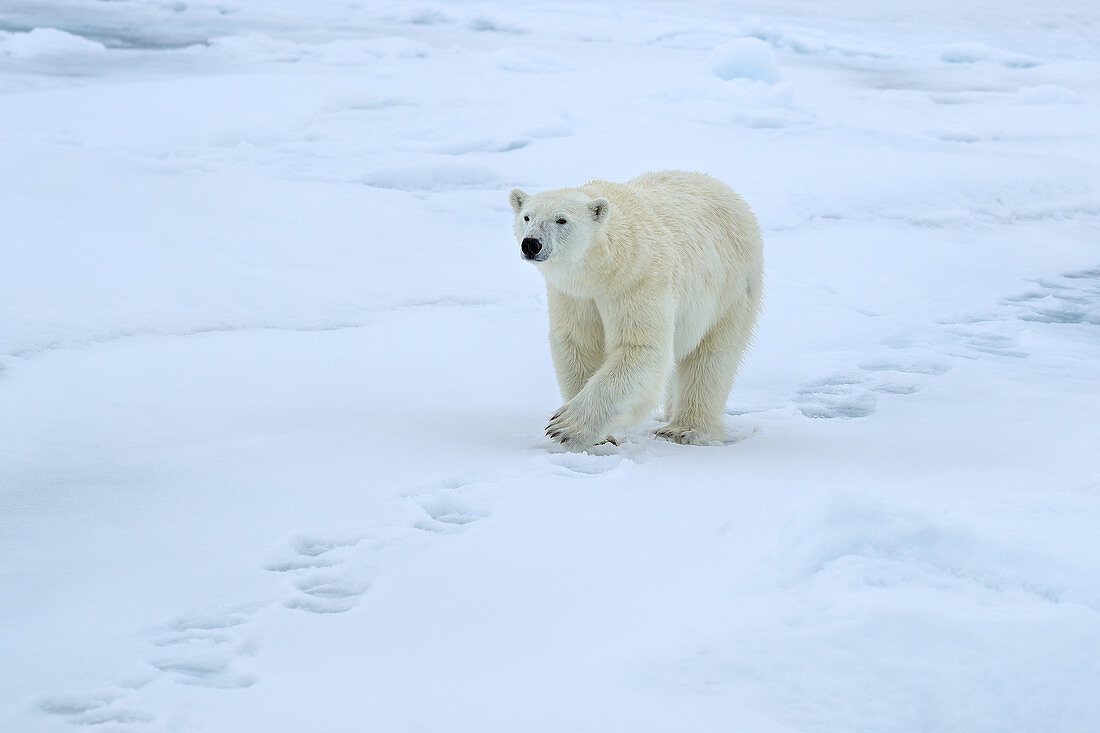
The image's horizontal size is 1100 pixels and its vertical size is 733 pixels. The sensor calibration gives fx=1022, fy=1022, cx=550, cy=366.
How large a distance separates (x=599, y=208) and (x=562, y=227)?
0.51 feet

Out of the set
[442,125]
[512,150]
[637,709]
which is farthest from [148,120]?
[637,709]

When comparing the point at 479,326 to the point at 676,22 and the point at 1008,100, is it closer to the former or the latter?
the point at 1008,100

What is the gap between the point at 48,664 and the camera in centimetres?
196

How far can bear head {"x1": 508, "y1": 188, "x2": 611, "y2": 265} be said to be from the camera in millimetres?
3471

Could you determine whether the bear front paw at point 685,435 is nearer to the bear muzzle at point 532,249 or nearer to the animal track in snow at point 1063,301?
the bear muzzle at point 532,249

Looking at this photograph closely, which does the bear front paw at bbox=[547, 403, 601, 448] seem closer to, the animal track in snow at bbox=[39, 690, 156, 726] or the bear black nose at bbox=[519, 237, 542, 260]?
the bear black nose at bbox=[519, 237, 542, 260]

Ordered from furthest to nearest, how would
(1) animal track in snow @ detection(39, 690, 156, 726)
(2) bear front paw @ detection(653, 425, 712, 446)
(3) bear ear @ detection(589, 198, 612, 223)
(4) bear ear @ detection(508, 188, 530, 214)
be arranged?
1. (2) bear front paw @ detection(653, 425, 712, 446)
2. (4) bear ear @ detection(508, 188, 530, 214)
3. (3) bear ear @ detection(589, 198, 612, 223)
4. (1) animal track in snow @ detection(39, 690, 156, 726)

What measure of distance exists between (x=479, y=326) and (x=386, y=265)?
1167 millimetres

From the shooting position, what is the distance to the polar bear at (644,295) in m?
3.56

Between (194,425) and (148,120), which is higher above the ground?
(148,120)

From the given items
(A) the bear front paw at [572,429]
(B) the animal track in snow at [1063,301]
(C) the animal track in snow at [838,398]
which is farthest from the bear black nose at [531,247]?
(B) the animal track in snow at [1063,301]

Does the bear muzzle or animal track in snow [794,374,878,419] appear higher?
the bear muzzle

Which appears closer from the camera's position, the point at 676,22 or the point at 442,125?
the point at 442,125

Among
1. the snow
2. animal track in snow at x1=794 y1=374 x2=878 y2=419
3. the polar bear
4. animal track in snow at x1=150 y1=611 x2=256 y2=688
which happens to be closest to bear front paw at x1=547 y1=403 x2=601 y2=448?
the polar bear
